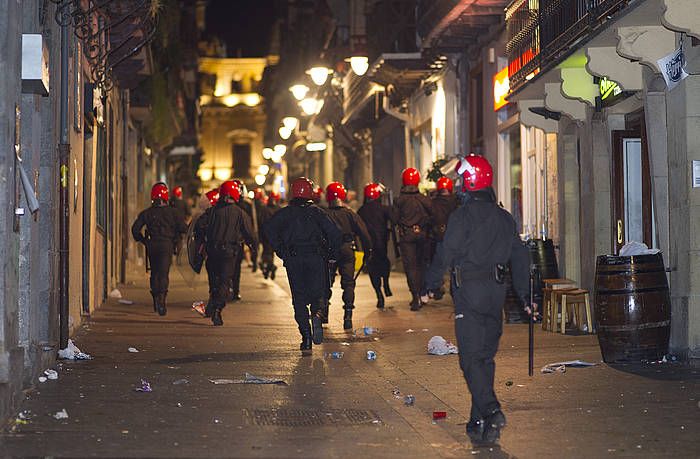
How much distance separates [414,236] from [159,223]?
12.2 feet

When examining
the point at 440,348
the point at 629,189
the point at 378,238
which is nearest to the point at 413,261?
the point at 378,238

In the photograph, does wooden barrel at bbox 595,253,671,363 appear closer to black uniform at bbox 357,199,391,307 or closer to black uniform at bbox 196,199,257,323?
black uniform at bbox 196,199,257,323

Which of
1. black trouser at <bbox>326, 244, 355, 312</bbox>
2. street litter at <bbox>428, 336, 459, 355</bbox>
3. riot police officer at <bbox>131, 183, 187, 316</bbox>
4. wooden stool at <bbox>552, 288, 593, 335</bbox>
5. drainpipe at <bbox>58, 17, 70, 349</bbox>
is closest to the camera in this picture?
drainpipe at <bbox>58, 17, 70, 349</bbox>

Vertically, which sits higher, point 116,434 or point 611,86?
point 611,86

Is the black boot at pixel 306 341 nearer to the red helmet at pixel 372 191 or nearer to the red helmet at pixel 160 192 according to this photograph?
the red helmet at pixel 160 192

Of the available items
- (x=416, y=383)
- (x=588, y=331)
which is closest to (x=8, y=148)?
(x=416, y=383)

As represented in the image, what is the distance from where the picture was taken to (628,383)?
1159 centimetres

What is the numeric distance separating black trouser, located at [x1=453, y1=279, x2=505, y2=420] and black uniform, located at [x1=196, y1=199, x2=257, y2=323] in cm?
957

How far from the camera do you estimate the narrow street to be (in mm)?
8602

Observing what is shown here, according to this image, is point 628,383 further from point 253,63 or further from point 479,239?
point 253,63

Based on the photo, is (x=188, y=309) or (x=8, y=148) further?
(x=188, y=309)

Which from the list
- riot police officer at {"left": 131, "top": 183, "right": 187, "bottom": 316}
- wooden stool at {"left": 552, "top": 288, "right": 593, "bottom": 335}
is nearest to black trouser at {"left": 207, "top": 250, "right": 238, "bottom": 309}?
riot police officer at {"left": 131, "top": 183, "right": 187, "bottom": 316}

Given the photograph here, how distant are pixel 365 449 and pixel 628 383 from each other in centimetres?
374

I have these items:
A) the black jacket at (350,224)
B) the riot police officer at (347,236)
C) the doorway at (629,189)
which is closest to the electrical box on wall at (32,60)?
the doorway at (629,189)
